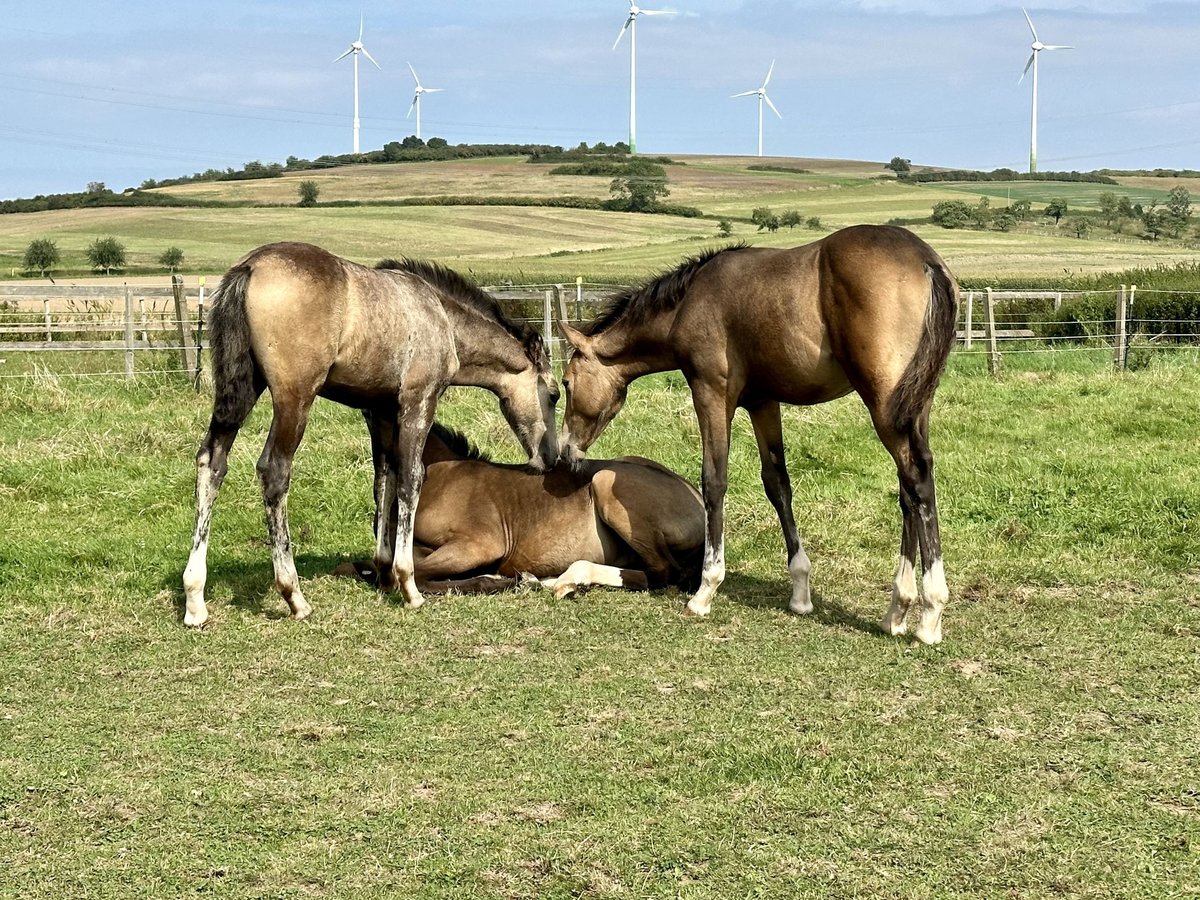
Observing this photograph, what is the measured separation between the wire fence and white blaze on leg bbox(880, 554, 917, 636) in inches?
316

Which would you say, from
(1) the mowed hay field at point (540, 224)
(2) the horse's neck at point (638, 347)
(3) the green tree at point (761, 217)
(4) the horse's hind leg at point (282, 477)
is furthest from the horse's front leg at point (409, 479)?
(3) the green tree at point (761, 217)

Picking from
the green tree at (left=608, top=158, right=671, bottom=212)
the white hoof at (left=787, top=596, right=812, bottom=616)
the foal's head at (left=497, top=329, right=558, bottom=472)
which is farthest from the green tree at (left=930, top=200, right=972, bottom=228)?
the white hoof at (left=787, top=596, right=812, bottom=616)

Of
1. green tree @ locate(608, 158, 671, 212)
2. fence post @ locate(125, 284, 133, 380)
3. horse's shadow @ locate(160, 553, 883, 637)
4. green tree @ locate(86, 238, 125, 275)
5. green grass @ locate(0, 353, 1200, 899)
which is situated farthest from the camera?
green tree @ locate(608, 158, 671, 212)

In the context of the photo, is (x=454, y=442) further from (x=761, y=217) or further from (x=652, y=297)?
(x=761, y=217)

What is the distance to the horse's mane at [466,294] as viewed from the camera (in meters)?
7.59

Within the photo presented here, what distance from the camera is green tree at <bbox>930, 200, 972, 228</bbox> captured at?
66688 millimetres

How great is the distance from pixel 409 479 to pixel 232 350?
50.8 inches

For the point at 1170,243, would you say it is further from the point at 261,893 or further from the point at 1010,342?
the point at 261,893

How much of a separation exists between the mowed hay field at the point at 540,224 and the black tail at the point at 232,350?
31.6 metres

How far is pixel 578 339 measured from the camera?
7.43 meters

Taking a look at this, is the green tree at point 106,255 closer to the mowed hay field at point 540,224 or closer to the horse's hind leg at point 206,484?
the mowed hay field at point 540,224

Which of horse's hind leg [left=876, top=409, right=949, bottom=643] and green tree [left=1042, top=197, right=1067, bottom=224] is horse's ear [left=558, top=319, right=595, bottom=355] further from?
green tree [left=1042, top=197, right=1067, bottom=224]

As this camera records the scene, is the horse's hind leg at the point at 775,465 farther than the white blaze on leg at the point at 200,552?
Yes

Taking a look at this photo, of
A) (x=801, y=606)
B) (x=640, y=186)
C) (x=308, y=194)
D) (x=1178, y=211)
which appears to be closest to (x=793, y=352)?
(x=801, y=606)
